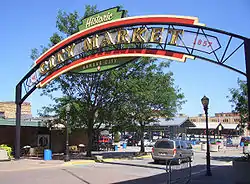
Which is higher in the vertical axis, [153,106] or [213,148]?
[153,106]

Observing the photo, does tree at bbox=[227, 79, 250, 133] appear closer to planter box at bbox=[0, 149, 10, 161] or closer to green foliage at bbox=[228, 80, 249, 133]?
green foliage at bbox=[228, 80, 249, 133]

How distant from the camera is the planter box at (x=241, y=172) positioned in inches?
444

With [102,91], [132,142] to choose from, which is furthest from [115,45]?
[132,142]

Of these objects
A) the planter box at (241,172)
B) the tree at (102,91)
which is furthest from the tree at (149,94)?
the planter box at (241,172)

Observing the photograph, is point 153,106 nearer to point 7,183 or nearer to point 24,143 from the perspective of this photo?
point 24,143

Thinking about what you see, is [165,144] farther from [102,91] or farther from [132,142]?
[132,142]

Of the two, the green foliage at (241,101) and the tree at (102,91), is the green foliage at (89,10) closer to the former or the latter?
the tree at (102,91)

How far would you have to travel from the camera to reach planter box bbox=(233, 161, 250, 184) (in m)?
11.3

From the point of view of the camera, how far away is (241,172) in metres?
11.5

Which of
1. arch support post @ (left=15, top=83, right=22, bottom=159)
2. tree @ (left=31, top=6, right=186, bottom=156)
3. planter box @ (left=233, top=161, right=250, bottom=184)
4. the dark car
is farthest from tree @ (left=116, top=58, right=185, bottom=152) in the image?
the dark car

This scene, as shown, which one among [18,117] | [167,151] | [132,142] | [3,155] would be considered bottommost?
[132,142]

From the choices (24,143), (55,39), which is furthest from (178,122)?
(55,39)

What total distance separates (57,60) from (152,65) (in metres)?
7.68

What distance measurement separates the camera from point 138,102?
25.3 metres
